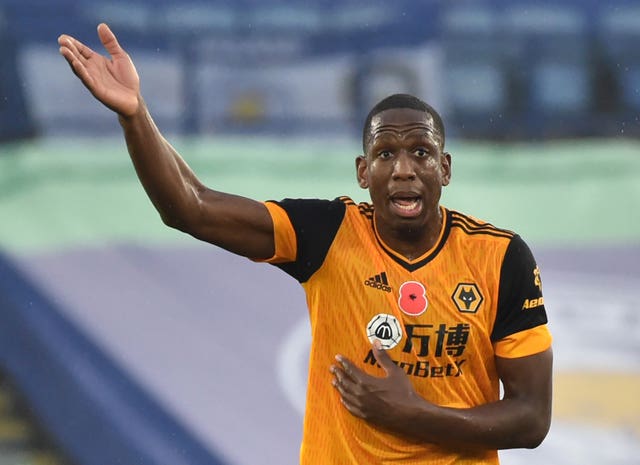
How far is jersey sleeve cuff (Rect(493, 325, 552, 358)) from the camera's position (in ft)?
8.26

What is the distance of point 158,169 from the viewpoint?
92.1 inches

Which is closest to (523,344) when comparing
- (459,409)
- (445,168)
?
(459,409)

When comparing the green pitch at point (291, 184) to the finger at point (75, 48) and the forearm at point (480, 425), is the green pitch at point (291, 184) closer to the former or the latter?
the finger at point (75, 48)

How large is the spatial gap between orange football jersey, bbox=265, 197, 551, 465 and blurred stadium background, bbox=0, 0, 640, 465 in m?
2.24

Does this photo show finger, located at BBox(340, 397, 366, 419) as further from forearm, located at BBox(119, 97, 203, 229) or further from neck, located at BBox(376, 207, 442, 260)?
forearm, located at BBox(119, 97, 203, 229)

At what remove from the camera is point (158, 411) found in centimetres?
477

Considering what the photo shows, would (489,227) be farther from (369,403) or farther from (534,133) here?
(534,133)

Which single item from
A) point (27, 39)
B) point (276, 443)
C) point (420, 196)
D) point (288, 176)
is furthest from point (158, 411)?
point (420, 196)

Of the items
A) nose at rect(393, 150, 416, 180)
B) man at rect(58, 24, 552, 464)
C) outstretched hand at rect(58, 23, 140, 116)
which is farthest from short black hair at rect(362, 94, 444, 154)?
outstretched hand at rect(58, 23, 140, 116)

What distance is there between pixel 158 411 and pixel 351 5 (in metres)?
2.19

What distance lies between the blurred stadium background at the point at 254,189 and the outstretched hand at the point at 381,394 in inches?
90.9

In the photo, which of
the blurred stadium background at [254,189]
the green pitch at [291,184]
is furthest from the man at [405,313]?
the green pitch at [291,184]

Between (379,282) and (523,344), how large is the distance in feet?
1.13

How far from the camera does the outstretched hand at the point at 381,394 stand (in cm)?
244
